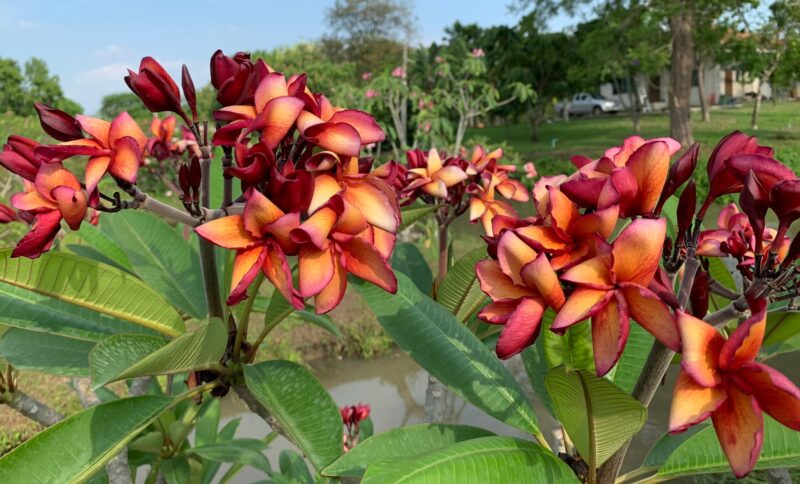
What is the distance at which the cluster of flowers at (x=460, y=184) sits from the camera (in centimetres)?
120

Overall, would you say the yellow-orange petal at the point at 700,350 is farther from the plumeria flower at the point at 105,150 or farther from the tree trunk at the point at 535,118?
the tree trunk at the point at 535,118

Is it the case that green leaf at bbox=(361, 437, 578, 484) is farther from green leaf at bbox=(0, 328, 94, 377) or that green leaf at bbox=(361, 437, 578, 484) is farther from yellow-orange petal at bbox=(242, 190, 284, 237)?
green leaf at bbox=(0, 328, 94, 377)

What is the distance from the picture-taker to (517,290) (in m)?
0.56

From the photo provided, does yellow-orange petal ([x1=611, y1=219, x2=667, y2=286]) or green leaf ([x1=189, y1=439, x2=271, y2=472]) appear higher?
yellow-orange petal ([x1=611, y1=219, x2=667, y2=286])

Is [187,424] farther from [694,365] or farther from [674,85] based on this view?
[674,85]

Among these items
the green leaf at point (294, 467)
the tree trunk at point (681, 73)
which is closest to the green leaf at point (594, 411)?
the green leaf at point (294, 467)

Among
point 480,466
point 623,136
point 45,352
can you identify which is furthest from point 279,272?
point 623,136

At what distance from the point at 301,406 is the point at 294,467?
105 centimetres

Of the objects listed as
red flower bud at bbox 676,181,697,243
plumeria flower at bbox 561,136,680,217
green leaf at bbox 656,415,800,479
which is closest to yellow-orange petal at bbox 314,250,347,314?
plumeria flower at bbox 561,136,680,217

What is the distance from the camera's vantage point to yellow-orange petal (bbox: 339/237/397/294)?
63 cm

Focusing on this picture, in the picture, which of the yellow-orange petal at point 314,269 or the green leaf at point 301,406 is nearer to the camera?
the yellow-orange petal at point 314,269

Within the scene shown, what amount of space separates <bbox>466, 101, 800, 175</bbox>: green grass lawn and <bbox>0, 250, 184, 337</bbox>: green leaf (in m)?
9.22

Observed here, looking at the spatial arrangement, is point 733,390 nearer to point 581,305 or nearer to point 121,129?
point 581,305

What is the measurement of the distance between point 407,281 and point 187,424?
33.2 inches
